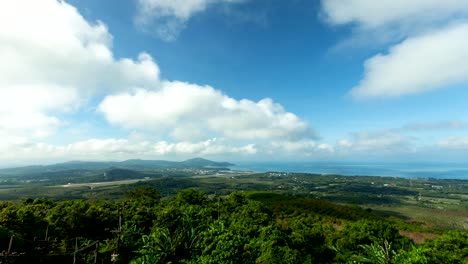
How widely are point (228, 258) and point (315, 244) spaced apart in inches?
395

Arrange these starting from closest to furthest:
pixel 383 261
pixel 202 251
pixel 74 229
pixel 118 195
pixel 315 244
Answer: pixel 383 261 < pixel 202 251 < pixel 315 244 < pixel 74 229 < pixel 118 195

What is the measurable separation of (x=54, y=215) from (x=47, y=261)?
1247 cm

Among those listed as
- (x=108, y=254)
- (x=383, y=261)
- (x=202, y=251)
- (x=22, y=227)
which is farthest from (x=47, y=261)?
(x=383, y=261)

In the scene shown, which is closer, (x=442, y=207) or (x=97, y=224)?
(x=97, y=224)

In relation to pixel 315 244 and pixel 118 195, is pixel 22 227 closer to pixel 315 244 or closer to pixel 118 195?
pixel 315 244

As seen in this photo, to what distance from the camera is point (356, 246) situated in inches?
943

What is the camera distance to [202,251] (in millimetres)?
19125

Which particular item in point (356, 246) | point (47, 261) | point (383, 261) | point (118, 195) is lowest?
point (118, 195)

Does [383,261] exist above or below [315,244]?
above

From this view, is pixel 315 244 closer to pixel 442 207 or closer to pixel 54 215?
pixel 54 215

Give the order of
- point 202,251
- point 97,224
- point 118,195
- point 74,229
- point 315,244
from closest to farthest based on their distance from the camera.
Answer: point 202,251
point 315,244
point 74,229
point 97,224
point 118,195

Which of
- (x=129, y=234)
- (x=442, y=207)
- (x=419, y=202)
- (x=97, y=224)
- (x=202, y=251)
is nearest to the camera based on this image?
(x=202, y=251)

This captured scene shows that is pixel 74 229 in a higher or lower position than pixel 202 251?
lower

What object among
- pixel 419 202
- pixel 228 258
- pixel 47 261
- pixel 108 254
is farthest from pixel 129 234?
pixel 419 202
